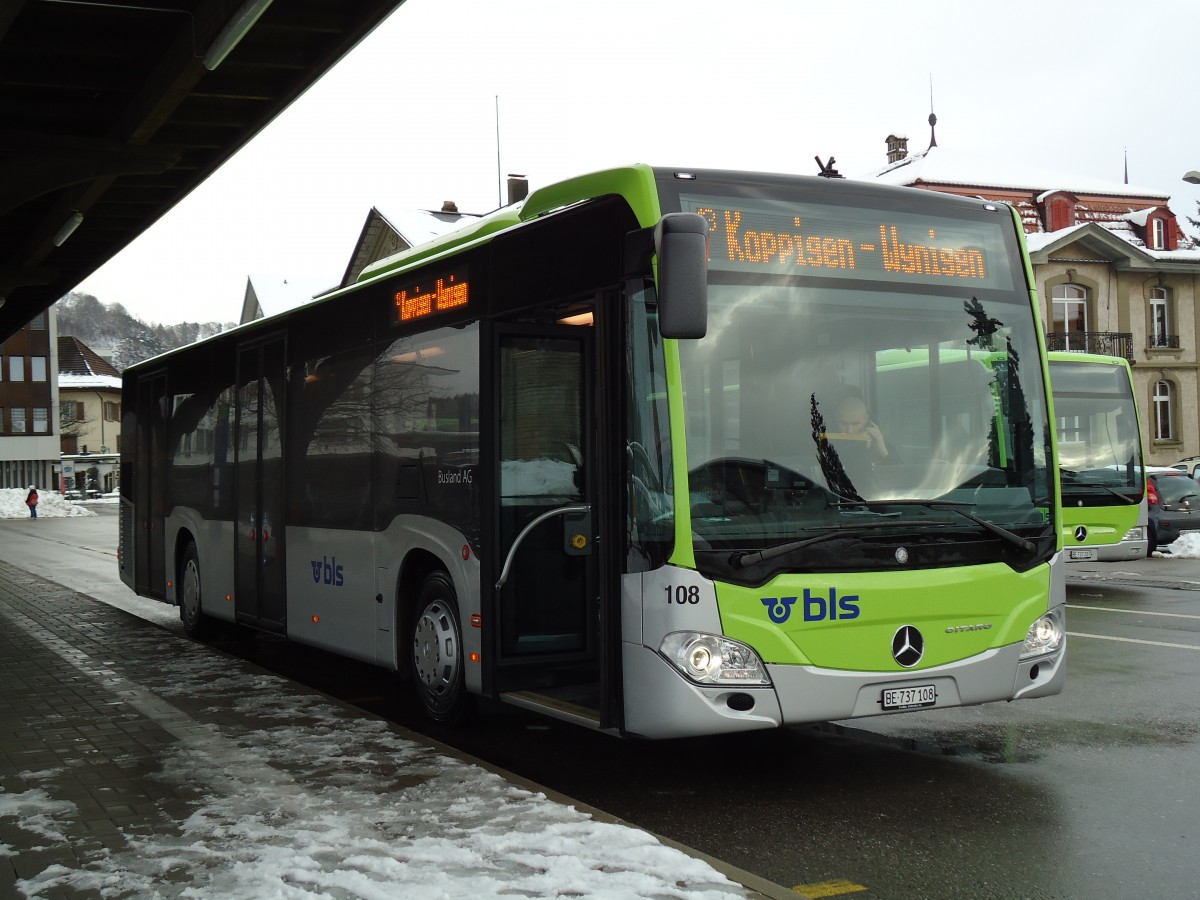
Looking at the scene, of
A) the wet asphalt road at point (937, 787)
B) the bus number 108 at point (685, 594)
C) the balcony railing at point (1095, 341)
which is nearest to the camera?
the wet asphalt road at point (937, 787)

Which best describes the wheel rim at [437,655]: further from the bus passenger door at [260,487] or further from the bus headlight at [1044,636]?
the bus headlight at [1044,636]

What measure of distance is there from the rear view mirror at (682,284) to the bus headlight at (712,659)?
1.41m

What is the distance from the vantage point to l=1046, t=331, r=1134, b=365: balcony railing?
1941 inches

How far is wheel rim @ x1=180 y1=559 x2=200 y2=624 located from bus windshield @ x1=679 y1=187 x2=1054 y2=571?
8638 millimetres

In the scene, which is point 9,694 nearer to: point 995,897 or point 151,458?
point 151,458

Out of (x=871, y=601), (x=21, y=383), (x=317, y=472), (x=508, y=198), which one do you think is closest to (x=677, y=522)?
(x=871, y=601)

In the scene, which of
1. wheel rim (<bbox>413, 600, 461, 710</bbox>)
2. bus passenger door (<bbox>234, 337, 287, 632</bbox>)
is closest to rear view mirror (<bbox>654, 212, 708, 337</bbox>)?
wheel rim (<bbox>413, 600, 461, 710</bbox>)

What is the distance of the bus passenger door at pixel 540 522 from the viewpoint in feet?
24.4

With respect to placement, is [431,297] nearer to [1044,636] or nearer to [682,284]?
[682,284]

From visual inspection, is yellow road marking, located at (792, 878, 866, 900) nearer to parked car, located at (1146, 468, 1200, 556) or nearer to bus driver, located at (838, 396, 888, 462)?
bus driver, located at (838, 396, 888, 462)

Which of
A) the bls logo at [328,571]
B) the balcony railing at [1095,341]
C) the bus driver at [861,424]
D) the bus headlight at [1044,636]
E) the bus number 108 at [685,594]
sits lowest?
the bus headlight at [1044,636]

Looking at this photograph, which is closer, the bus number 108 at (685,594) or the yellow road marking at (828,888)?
the yellow road marking at (828,888)

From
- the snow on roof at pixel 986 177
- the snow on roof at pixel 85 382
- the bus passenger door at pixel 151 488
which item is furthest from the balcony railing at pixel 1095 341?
the snow on roof at pixel 85 382

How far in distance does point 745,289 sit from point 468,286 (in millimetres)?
2075
